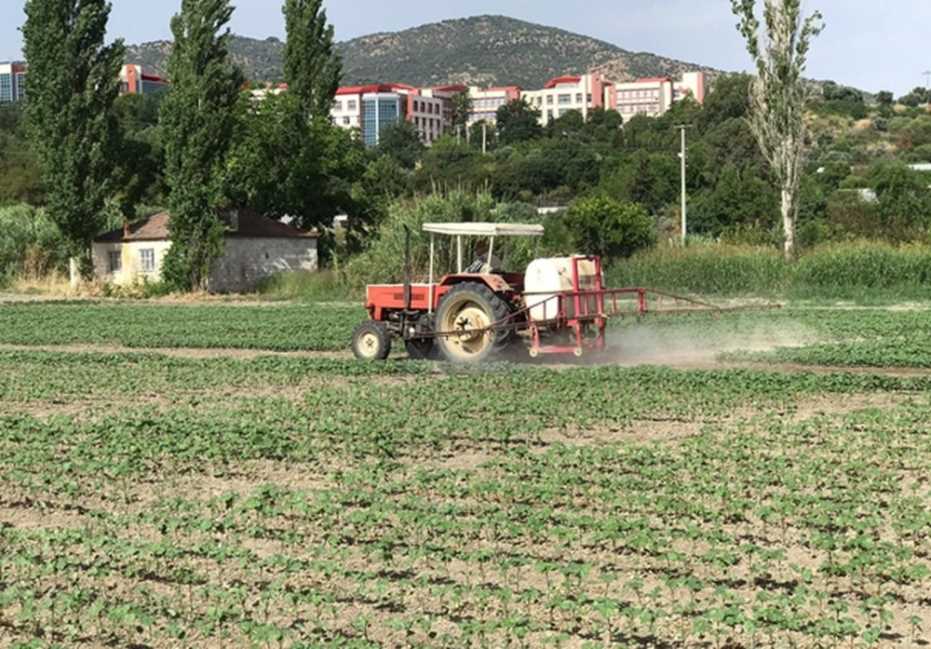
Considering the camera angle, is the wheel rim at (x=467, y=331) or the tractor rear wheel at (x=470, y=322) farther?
the wheel rim at (x=467, y=331)

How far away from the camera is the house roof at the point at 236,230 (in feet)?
139

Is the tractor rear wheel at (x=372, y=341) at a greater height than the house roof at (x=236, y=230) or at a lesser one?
lesser

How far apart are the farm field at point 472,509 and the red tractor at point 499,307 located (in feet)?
2.94

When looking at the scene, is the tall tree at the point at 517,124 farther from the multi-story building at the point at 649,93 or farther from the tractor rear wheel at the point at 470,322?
the tractor rear wheel at the point at 470,322

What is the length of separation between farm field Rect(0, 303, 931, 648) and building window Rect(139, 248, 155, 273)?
2757 cm

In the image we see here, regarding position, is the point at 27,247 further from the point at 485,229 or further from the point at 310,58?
the point at 485,229

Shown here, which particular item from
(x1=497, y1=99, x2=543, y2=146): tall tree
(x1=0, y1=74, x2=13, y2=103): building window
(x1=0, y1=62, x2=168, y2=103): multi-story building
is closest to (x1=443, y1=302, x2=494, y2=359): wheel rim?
(x1=497, y1=99, x2=543, y2=146): tall tree

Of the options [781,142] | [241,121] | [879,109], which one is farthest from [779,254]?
[879,109]

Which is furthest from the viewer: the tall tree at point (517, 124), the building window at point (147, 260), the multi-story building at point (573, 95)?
the multi-story building at point (573, 95)

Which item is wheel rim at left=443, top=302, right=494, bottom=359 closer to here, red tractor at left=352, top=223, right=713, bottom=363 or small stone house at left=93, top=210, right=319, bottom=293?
red tractor at left=352, top=223, right=713, bottom=363

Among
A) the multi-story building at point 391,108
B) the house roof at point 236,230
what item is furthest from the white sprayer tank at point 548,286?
the multi-story building at point 391,108

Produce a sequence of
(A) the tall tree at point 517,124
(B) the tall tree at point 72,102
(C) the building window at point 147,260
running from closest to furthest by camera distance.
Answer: (B) the tall tree at point 72,102 < (C) the building window at point 147,260 < (A) the tall tree at point 517,124

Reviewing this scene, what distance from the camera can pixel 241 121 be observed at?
4316cm

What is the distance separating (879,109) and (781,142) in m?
98.9
